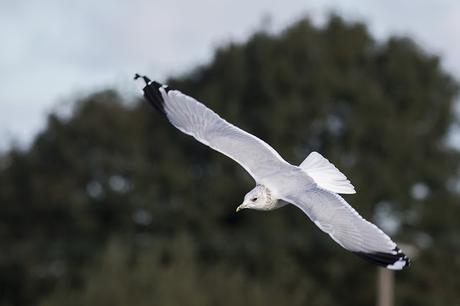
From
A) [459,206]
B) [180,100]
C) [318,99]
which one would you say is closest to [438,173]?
[459,206]

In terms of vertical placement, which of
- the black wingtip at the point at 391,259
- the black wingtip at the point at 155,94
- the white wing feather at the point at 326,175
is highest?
the black wingtip at the point at 155,94

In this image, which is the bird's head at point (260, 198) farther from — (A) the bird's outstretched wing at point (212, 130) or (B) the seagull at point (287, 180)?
(A) the bird's outstretched wing at point (212, 130)

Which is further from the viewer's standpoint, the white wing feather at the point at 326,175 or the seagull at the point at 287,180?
the white wing feather at the point at 326,175

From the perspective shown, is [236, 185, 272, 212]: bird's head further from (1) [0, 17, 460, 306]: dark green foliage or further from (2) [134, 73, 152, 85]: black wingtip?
(1) [0, 17, 460, 306]: dark green foliage

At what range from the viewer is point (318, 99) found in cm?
3378

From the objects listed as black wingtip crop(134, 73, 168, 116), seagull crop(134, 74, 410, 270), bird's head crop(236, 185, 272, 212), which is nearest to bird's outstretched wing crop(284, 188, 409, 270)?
seagull crop(134, 74, 410, 270)

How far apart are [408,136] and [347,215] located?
2589 centimetres

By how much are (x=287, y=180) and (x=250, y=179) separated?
77.1 feet

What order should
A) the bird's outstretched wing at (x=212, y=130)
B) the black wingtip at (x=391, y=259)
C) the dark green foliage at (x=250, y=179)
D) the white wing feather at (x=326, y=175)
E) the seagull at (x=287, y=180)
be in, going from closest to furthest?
the black wingtip at (x=391, y=259), the seagull at (x=287, y=180), the white wing feather at (x=326, y=175), the bird's outstretched wing at (x=212, y=130), the dark green foliage at (x=250, y=179)

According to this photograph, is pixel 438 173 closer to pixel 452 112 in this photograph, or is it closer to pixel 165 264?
→ pixel 452 112

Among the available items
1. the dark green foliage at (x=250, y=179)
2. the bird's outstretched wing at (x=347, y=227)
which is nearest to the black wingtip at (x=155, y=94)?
the bird's outstretched wing at (x=347, y=227)

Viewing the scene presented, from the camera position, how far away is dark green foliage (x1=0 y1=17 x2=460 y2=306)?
3272 centimetres

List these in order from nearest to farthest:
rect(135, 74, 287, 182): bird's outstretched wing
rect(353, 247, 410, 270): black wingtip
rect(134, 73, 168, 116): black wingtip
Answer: rect(353, 247, 410, 270): black wingtip, rect(135, 74, 287, 182): bird's outstretched wing, rect(134, 73, 168, 116): black wingtip

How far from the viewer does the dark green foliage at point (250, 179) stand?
3272cm
